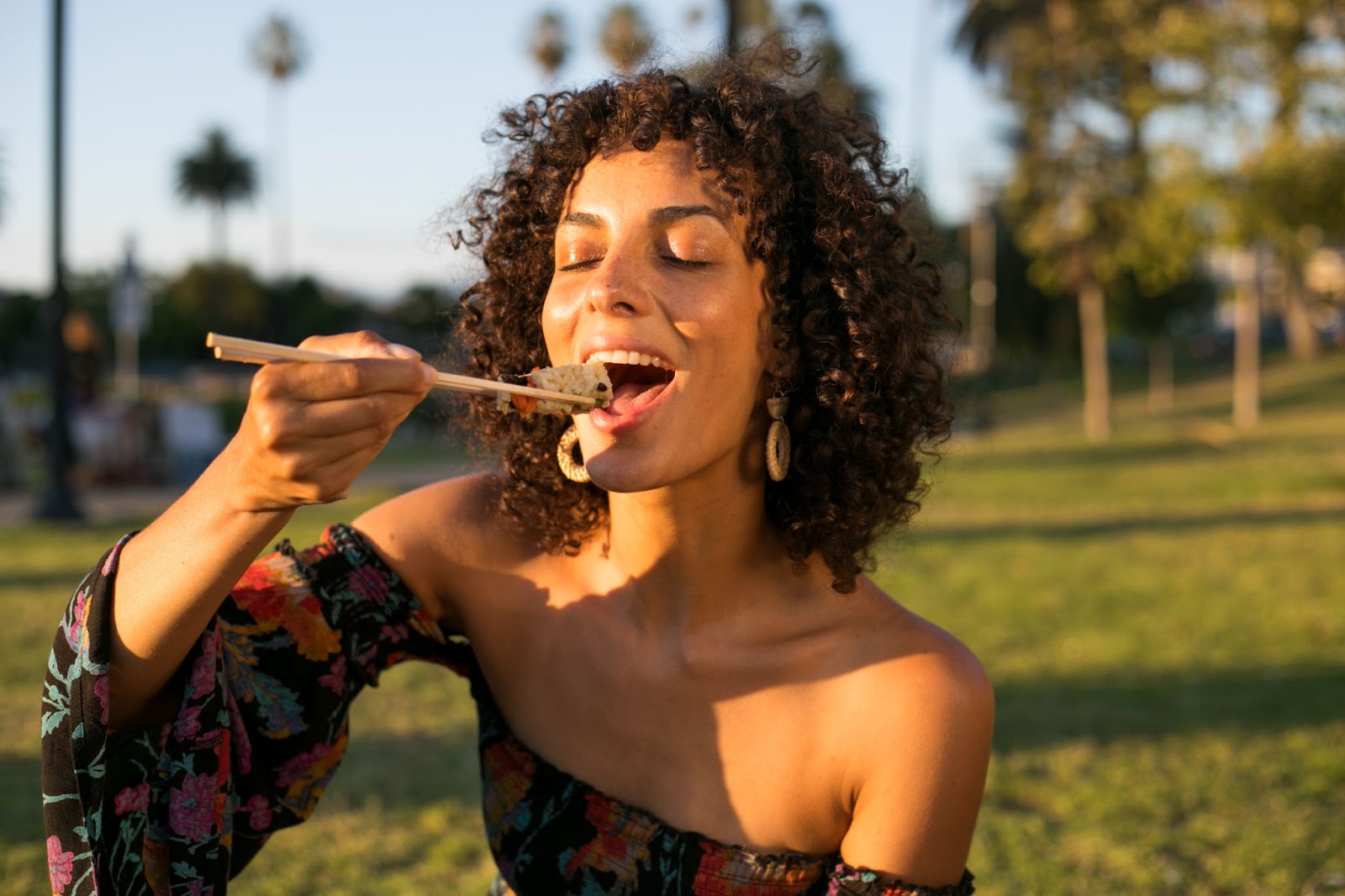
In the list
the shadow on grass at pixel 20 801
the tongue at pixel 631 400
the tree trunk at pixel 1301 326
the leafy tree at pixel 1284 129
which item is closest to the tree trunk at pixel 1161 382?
the tree trunk at pixel 1301 326

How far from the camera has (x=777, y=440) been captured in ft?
7.95

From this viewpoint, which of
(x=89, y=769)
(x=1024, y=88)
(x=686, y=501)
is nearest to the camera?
(x=89, y=769)

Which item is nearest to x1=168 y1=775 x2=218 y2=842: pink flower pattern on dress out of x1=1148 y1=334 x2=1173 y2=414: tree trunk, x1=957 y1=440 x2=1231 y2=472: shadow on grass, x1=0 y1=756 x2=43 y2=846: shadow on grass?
x1=0 y1=756 x2=43 y2=846: shadow on grass

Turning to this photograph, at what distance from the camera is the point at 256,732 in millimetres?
2223

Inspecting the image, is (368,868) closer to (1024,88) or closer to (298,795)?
(298,795)

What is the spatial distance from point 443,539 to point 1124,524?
10.8 metres

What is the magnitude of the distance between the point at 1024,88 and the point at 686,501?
24.5 metres

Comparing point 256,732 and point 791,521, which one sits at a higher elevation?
point 791,521

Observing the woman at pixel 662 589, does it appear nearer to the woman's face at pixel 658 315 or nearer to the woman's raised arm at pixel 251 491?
the woman's face at pixel 658 315

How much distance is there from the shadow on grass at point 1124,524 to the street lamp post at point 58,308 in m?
7.71

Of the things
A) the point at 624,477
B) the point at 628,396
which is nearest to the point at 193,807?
the point at 624,477

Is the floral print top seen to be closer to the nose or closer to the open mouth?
the open mouth

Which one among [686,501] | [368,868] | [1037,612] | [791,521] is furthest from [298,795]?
[1037,612]

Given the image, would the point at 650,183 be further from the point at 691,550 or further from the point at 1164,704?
the point at 1164,704
